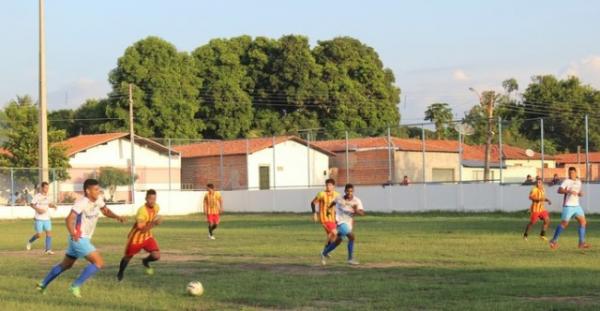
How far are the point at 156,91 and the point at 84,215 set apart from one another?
60.2 meters

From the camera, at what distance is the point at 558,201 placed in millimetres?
37594

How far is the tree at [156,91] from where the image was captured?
236 feet

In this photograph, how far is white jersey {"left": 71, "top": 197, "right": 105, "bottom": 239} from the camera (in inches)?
516

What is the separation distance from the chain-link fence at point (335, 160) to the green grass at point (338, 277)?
52.7ft

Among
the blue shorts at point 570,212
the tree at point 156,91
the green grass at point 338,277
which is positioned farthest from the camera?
the tree at point 156,91

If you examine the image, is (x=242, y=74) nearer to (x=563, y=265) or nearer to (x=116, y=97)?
(x=116, y=97)

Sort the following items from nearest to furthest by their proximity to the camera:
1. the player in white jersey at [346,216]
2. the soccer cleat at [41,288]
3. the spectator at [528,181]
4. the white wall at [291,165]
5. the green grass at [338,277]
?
the green grass at [338,277] < the soccer cleat at [41,288] < the player in white jersey at [346,216] < the spectator at [528,181] < the white wall at [291,165]

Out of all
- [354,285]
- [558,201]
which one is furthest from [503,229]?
[354,285]

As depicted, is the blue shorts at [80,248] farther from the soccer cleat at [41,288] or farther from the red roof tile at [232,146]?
the red roof tile at [232,146]

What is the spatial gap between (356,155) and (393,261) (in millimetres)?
29512

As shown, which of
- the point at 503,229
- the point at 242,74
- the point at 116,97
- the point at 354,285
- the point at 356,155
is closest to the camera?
the point at 354,285

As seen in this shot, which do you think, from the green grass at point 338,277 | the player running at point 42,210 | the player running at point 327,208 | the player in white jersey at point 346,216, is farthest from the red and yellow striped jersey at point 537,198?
the player running at point 42,210

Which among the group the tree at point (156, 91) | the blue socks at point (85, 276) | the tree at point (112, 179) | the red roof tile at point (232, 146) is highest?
the tree at point (156, 91)

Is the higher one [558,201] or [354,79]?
[354,79]
